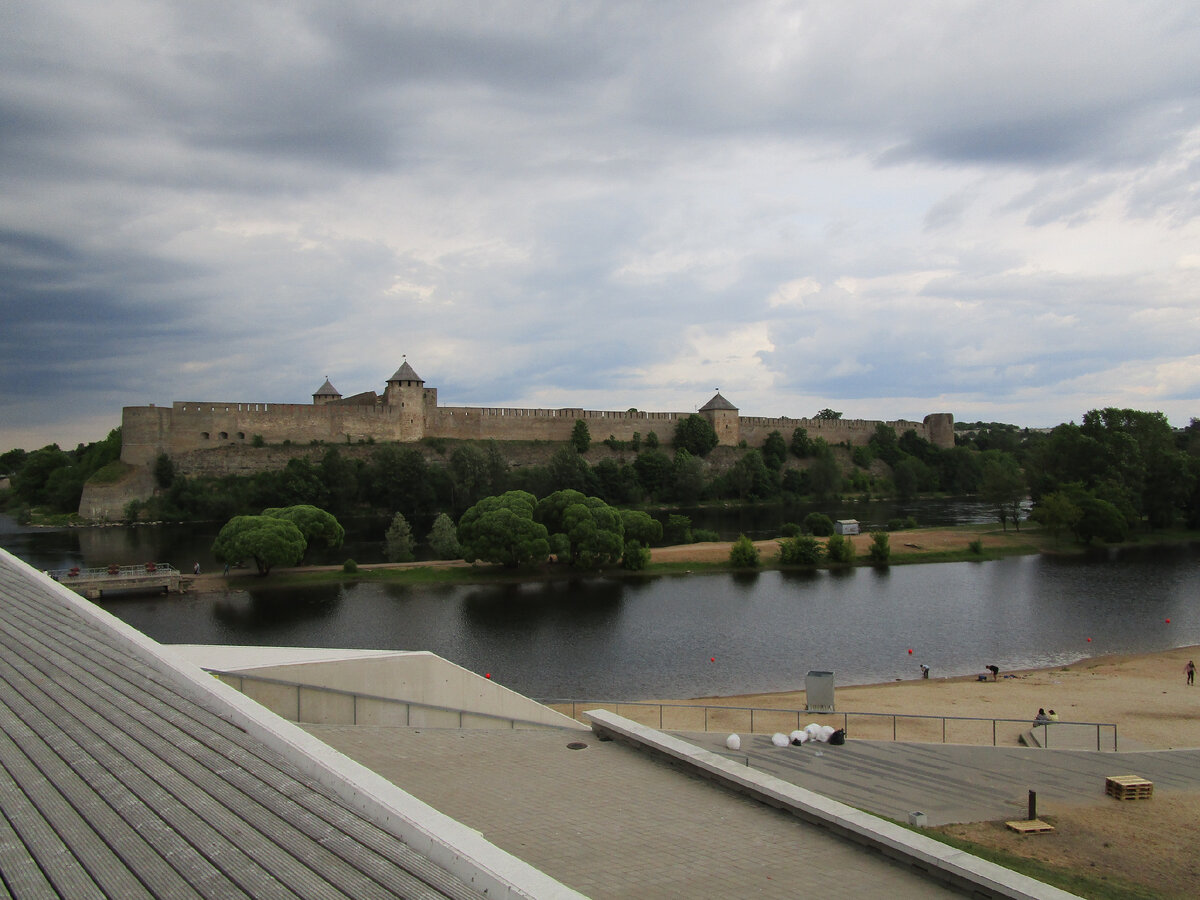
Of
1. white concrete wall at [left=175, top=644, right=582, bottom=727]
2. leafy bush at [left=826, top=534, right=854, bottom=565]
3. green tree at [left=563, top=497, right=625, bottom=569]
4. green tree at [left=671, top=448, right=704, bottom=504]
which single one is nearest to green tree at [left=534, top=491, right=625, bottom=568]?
green tree at [left=563, top=497, right=625, bottom=569]

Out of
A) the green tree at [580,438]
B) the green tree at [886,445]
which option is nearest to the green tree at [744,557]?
the green tree at [580,438]

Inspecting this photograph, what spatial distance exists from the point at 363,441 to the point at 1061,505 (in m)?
33.0

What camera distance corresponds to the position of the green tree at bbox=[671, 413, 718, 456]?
171ft

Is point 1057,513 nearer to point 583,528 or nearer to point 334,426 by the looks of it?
point 583,528

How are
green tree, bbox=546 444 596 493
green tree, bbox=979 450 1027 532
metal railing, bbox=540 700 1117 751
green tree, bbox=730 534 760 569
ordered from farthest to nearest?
1. green tree, bbox=546 444 596 493
2. green tree, bbox=979 450 1027 532
3. green tree, bbox=730 534 760 569
4. metal railing, bbox=540 700 1117 751

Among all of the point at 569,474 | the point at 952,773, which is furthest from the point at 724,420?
the point at 952,773

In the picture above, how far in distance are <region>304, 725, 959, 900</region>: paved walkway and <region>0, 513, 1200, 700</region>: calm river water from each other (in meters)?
6.35

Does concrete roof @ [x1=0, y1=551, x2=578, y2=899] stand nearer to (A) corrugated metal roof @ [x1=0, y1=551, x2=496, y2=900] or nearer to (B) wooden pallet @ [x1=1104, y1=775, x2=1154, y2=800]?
(A) corrugated metal roof @ [x1=0, y1=551, x2=496, y2=900]

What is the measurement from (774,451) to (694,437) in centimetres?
596

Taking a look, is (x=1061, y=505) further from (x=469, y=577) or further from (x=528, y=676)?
(x=528, y=676)

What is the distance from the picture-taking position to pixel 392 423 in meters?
45.2

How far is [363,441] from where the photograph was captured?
4366 centimetres

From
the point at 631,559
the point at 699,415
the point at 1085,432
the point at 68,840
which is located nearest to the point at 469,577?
the point at 631,559

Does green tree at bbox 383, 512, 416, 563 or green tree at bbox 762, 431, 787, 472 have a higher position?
green tree at bbox 762, 431, 787, 472
